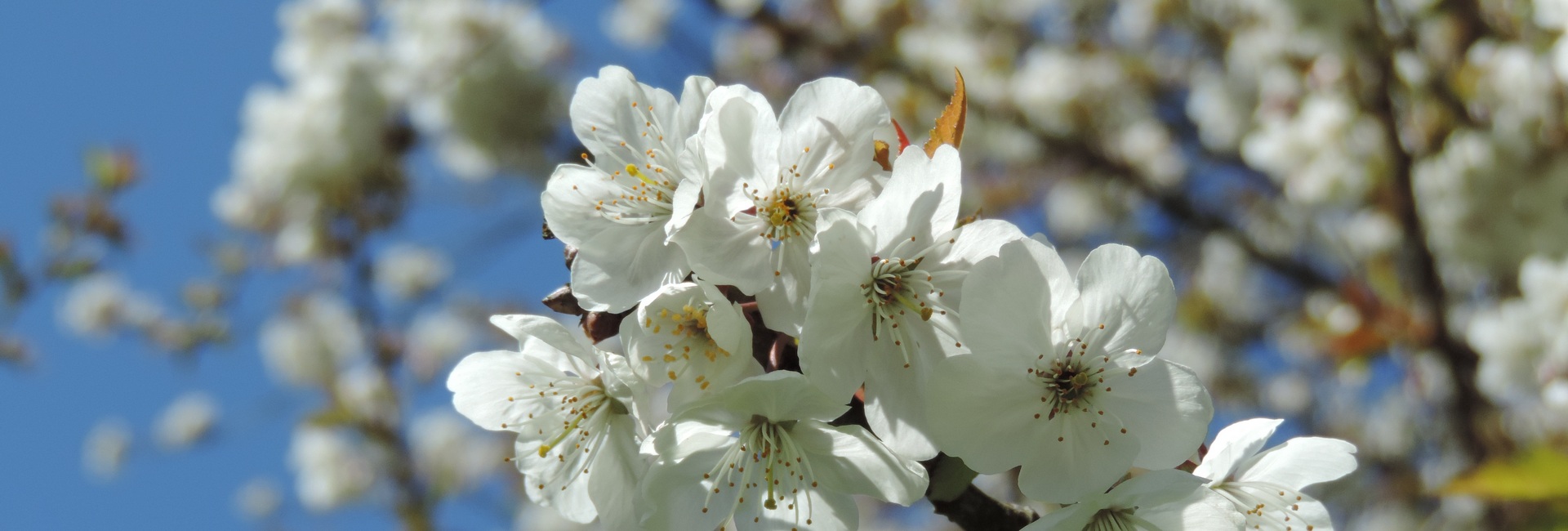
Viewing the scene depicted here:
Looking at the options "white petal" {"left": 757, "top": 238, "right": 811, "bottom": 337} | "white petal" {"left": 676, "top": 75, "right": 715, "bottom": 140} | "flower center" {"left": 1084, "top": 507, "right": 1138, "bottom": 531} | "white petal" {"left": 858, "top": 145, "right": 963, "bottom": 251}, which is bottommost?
"flower center" {"left": 1084, "top": 507, "right": 1138, "bottom": 531}

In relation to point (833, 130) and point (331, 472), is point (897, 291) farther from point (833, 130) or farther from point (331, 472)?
point (331, 472)

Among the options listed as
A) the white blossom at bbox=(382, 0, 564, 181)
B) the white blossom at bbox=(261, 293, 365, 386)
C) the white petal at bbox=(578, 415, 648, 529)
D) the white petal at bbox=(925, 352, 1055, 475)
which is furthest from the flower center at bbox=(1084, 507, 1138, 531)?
the white blossom at bbox=(261, 293, 365, 386)

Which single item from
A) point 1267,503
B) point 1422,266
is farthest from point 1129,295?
point 1422,266

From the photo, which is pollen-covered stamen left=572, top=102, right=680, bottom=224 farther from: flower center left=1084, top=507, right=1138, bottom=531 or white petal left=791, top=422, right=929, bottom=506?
flower center left=1084, top=507, right=1138, bottom=531

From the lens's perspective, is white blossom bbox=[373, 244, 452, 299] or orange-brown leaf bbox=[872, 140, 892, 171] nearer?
orange-brown leaf bbox=[872, 140, 892, 171]

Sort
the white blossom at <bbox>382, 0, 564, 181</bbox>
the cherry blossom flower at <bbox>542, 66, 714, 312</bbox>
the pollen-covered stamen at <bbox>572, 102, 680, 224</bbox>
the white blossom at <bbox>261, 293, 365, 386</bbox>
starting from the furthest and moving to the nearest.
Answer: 1. the white blossom at <bbox>261, 293, 365, 386</bbox>
2. the white blossom at <bbox>382, 0, 564, 181</bbox>
3. the pollen-covered stamen at <bbox>572, 102, 680, 224</bbox>
4. the cherry blossom flower at <bbox>542, 66, 714, 312</bbox>

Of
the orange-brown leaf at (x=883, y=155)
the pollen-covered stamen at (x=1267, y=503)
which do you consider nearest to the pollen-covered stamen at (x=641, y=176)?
the orange-brown leaf at (x=883, y=155)

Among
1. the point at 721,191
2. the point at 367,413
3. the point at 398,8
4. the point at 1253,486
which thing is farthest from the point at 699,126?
the point at 398,8
